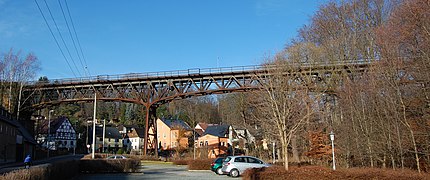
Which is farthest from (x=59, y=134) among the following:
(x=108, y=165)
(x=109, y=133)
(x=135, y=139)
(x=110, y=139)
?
(x=108, y=165)

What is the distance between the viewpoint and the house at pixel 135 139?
3939 inches

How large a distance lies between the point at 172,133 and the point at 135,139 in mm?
24951

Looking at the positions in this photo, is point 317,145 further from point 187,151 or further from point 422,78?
point 187,151

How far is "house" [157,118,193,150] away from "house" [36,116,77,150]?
72.1 ft

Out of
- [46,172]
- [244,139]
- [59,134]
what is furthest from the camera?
[59,134]

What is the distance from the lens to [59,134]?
89750 mm

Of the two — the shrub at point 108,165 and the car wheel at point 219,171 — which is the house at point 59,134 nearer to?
the shrub at point 108,165

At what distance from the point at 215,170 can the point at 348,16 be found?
753 inches

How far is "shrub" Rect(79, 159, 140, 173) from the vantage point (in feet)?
84.9

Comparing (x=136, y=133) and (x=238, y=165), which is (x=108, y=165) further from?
(x=136, y=133)

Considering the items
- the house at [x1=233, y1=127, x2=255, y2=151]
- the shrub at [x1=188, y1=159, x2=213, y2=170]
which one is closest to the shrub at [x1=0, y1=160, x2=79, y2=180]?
the shrub at [x1=188, y1=159, x2=213, y2=170]

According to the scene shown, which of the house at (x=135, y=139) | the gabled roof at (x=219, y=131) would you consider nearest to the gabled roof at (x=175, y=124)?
the gabled roof at (x=219, y=131)

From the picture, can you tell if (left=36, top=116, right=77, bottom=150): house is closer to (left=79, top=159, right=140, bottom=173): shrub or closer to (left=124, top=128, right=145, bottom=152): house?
(left=124, top=128, right=145, bottom=152): house

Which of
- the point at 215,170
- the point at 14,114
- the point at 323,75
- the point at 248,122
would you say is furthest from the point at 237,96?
the point at 14,114
